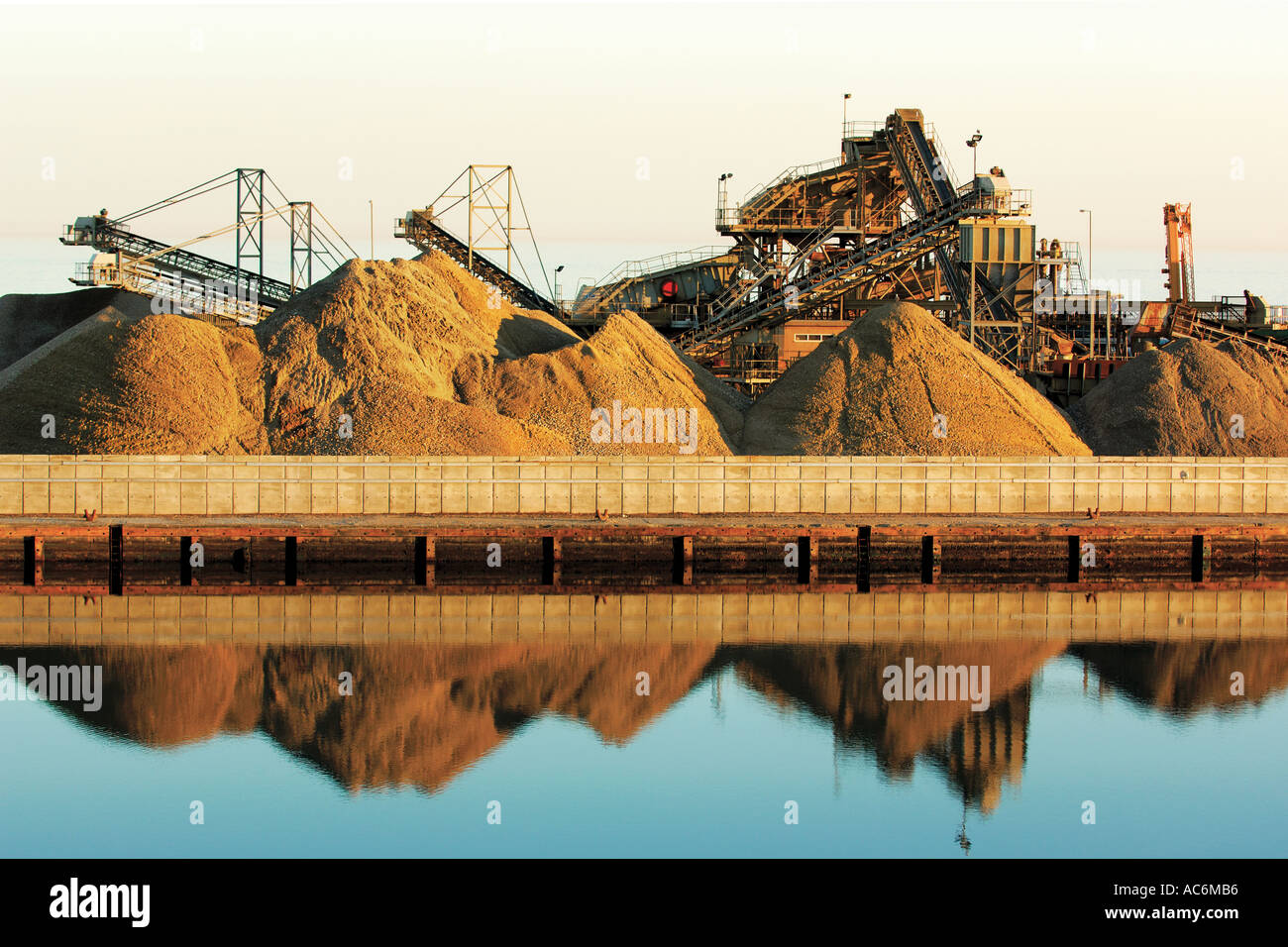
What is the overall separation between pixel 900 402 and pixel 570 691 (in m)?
23.5

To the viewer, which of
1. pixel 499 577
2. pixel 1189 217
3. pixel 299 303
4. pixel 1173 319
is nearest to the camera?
pixel 499 577

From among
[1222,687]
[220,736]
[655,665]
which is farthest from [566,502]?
[1222,687]

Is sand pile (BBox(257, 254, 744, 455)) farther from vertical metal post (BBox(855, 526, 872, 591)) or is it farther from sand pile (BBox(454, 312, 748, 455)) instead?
vertical metal post (BBox(855, 526, 872, 591))

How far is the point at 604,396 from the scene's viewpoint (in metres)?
50.6

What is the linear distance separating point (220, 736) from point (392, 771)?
4124 mm

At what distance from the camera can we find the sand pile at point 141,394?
148ft

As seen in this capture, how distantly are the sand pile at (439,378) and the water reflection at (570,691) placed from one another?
43.2 ft

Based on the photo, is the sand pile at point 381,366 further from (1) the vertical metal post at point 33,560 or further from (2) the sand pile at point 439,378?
(1) the vertical metal post at point 33,560

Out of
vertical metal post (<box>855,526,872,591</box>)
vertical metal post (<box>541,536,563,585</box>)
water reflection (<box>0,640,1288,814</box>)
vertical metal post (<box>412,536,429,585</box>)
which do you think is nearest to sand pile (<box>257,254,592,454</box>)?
vertical metal post (<box>412,536,429,585</box>)

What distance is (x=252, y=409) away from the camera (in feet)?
155

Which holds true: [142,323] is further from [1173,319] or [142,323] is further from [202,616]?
[1173,319]

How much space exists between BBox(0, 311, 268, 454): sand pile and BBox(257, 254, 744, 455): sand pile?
1.20 m

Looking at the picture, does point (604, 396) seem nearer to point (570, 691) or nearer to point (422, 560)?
point (422, 560)

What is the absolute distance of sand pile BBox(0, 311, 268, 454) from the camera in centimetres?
4503
